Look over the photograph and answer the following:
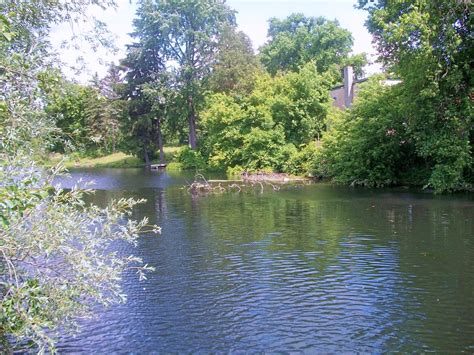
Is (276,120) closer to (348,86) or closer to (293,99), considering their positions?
(293,99)

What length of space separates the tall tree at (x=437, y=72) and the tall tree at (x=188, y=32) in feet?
94.8

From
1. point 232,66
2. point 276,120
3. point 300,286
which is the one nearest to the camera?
point 300,286

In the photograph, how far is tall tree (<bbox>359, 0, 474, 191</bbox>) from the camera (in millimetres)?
22266

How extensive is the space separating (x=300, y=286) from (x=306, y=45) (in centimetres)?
5528

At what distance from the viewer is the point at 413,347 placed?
8.14m

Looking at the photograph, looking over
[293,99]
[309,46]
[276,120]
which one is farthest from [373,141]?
[309,46]

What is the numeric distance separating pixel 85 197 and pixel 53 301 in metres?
22.5

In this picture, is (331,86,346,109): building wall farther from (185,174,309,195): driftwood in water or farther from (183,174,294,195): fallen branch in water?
(183,174,294,195): fallen branch in water

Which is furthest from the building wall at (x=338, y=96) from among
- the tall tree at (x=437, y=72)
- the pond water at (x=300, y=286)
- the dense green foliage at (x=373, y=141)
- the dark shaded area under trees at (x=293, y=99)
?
the pond water at (x=300, y=286)

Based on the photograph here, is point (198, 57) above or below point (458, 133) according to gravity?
above

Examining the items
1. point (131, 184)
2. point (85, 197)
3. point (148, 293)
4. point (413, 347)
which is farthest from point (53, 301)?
point (131, 184)

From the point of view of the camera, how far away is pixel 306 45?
6247 centimetres

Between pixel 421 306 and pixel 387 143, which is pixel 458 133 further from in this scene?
pixel 421 306

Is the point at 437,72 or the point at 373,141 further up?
the point at 437,72
